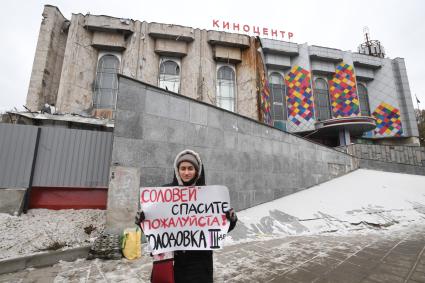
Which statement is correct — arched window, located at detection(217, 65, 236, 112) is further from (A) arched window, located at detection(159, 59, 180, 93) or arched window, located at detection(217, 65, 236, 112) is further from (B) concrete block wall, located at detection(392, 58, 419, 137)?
(B) concrete block wall, located at detection(392, 58, 419, 137)

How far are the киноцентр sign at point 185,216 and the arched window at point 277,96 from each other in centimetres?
1858

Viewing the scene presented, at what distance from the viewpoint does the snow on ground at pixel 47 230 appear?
443 centimetres

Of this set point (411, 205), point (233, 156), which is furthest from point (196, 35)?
point (411, 205)

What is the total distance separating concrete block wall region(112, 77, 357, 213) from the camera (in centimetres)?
584

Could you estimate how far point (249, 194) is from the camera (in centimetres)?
807

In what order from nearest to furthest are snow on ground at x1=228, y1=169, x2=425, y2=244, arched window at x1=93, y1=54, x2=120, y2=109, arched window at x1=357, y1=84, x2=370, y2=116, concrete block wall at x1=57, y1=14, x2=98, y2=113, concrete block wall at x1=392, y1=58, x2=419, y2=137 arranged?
snow on ground at x1=228, y1=169, x2=425, y2=244 < concrete block wall at x1=57, y1=14, x2=98, y2=113 < arched window at x1=93, y1=54, x2=120, y2=109 < concrete block wall at x1=392, y1=58, x2=419, y2=137 < arched window at x1=357, y1=84, x2=370, y2=116

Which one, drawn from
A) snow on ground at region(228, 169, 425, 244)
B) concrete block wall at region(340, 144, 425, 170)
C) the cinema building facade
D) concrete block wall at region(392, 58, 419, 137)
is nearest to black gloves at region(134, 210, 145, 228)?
snow on ground at region(228, 169, 425, 244)

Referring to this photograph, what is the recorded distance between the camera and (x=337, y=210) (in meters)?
8.27

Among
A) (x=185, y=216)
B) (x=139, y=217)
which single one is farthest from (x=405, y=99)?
(x=139, y=217)

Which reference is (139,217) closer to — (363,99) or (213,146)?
(213,146)

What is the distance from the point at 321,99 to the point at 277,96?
4.84 meters

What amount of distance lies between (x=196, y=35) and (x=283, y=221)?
13.8m

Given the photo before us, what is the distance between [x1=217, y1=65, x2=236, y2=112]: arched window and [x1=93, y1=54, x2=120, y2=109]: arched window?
7222 mm

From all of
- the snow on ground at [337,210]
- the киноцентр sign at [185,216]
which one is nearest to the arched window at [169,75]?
the snow on ground at [337,210]
